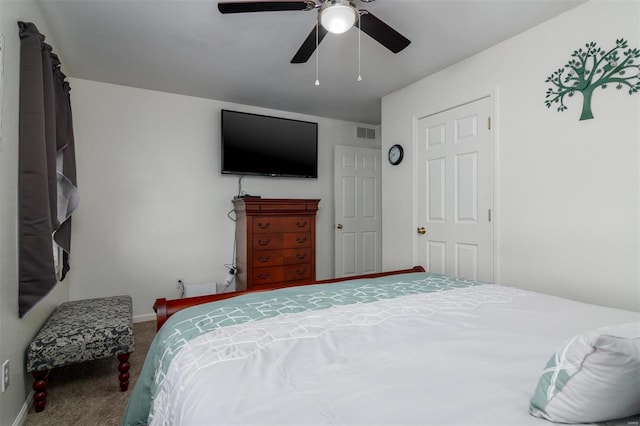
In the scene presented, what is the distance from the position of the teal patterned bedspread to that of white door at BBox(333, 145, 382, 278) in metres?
2.38

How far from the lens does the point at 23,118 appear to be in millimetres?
1674

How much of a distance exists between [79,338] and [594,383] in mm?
2420

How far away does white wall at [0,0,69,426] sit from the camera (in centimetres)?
154

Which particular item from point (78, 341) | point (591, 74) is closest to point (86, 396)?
point (78, 341)

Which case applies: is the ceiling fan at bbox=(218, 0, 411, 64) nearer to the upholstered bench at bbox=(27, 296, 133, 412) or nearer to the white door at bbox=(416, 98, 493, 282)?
the white door at bbox=(416, 98, 493, 282)

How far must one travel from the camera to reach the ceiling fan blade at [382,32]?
A: 5.75 ft

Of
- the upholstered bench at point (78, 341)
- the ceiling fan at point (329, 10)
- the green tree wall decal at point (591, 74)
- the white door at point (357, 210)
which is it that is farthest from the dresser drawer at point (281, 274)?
the green tree wall decal at point (591, 74)

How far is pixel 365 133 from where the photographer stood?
4.88 m

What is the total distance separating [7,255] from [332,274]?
350 cm

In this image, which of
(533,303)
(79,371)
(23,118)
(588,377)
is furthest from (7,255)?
(533,303)

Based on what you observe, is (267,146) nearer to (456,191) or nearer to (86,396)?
(456,191)

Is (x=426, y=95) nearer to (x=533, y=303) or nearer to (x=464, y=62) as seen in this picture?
(x=464, y=62)

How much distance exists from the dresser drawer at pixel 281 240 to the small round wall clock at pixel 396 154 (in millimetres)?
1277

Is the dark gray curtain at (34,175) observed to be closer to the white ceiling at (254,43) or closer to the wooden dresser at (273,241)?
the white ceiling at (254,43)
